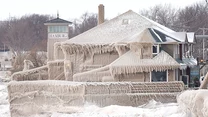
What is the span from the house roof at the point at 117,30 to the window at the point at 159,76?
3.41 meters

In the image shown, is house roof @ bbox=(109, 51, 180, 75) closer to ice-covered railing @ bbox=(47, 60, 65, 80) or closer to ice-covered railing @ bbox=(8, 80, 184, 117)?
ice-covered railing @ bbox=(8, 80, 184, 117)

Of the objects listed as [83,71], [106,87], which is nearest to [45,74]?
[83,71]

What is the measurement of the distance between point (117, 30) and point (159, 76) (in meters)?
6.26

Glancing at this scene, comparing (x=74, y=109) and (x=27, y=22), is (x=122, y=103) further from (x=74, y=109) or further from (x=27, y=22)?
(x=27, y=22)

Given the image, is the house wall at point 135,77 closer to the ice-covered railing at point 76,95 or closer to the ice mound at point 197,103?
the ice-covered railing at point 76,95

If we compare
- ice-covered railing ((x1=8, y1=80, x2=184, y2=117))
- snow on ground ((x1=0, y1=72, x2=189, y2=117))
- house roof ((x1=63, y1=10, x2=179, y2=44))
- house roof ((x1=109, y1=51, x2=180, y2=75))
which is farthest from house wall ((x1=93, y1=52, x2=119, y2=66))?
snow on ground ((x1=0, y1=72, x2=189, y2=117))

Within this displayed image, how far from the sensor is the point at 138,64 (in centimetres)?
3122

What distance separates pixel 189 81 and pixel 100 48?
706cm

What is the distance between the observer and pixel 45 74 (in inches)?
1543

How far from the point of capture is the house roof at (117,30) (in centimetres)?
3522

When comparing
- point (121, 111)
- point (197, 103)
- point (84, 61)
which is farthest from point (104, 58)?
point (197, 103)

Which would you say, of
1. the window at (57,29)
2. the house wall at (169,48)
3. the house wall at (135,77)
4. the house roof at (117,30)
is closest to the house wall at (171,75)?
the house wall at (135,77)

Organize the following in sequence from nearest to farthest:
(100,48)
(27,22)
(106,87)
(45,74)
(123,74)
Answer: (106,87), (123,74), (100,48), (45,74), (27,22)

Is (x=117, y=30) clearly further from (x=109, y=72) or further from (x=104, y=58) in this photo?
(x=109, y=72)
